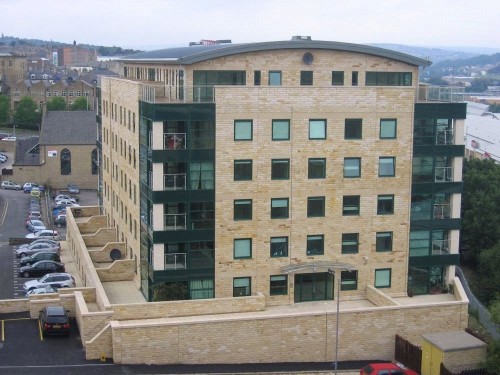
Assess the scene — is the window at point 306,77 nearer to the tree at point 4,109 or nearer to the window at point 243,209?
the window at point 243,209

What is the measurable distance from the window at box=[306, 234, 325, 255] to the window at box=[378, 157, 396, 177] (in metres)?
5.30

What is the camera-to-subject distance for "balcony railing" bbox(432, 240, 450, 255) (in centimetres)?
4859

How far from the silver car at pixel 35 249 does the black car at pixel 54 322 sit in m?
21.9

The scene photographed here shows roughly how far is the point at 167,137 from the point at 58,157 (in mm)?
65115

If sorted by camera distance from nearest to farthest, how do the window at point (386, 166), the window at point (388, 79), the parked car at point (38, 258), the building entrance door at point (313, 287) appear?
the building entrance door at point (313, 287) → the window at point (386, 166) → the window at point (388, 79) → the parked car at point (38, 258)

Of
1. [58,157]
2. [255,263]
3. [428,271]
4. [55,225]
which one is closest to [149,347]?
[255,263]

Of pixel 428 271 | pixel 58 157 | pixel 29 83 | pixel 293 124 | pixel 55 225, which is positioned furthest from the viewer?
pixel 29 83

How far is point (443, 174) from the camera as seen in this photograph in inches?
1893

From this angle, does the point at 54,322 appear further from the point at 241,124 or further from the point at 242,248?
the point at 241,124

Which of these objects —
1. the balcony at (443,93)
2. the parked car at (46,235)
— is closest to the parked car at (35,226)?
the parked car at (46,235)

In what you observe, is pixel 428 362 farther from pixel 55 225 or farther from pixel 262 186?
pixel 55 225

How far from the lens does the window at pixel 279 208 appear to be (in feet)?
150

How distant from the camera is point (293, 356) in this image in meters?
42.0

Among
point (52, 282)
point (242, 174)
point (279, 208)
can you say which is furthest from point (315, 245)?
point (52, 282)
